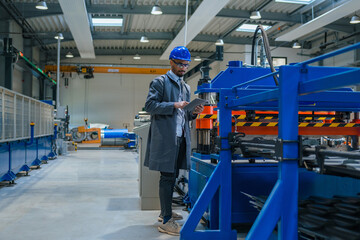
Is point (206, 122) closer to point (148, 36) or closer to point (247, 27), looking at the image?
point (247, 27)

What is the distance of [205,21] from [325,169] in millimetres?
9072

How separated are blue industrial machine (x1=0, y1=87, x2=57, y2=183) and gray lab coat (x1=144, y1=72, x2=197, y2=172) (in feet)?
9.69

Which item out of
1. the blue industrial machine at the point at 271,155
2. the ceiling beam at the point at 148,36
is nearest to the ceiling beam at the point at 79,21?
the ceiling beam at the point at 148,36

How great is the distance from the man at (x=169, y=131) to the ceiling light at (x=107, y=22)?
379 inches

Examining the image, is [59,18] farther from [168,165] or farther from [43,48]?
[168,165]

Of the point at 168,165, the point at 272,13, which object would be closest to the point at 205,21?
the point at 272,13

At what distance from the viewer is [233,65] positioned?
10.9ft

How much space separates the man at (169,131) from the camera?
2852 mm

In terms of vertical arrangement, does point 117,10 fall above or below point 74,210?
above

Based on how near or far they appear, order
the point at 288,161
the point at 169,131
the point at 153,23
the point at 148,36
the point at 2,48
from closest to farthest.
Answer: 1. the point at 288,161
2. the point at 169,131
3. the point at 2,48
4. the point at 153,23
5. the point at 148,36

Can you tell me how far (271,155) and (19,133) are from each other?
5145mm

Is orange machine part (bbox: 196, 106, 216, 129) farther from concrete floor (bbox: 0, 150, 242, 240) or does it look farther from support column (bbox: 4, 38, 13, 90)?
support column (bbox: 4, 38, 13, 90)

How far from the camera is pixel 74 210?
3.81 metres

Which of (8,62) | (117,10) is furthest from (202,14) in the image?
(8,62)
